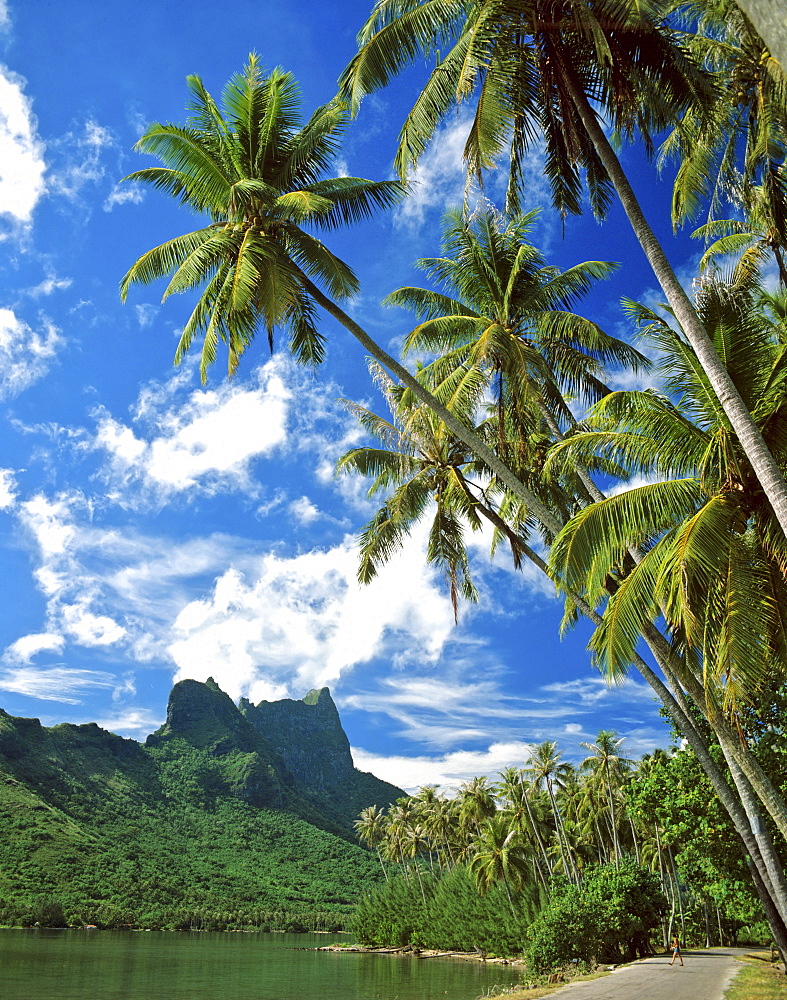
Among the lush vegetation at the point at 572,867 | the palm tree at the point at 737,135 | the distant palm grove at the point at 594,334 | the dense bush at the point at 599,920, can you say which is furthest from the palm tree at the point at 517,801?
the palm tree at the point at 737,135

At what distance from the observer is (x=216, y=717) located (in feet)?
556

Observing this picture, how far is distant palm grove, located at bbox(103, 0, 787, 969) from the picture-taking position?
9172mm

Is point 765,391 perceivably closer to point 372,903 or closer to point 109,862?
point 372,903

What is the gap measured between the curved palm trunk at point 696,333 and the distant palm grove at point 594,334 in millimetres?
30

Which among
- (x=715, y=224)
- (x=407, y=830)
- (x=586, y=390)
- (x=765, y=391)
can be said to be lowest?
(x=407, y=830)

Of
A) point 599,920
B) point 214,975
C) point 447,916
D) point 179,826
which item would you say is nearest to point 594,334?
point 599,920

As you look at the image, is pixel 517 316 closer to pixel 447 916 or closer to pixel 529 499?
pixel 529 499

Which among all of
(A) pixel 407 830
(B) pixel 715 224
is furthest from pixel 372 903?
(B) pixel 715 224

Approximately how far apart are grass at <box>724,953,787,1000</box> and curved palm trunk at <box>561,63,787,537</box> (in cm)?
1021

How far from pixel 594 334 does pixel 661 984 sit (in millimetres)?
14781

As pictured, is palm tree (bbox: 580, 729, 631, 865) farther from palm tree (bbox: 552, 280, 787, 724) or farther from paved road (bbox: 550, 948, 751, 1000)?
palm tree (bbox: 552, 280, 787, 724)

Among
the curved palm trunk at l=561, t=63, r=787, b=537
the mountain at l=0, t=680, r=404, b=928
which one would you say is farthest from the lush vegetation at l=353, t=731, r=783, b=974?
the mountain at l=0, t=680, r=404, b=928

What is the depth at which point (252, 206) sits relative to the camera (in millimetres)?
12383

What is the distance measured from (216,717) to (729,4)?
17535 cm
